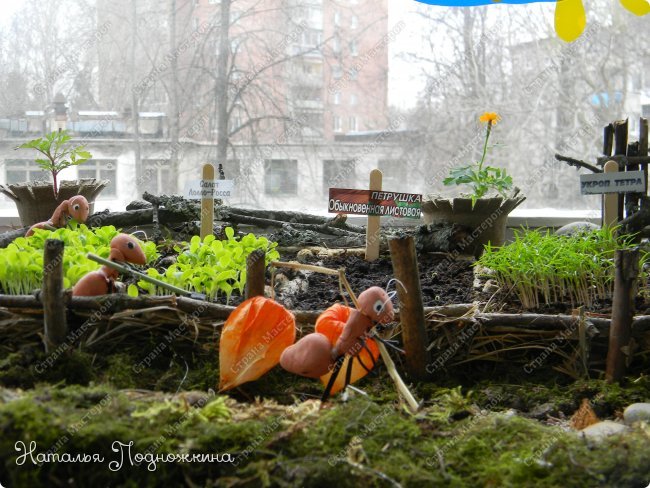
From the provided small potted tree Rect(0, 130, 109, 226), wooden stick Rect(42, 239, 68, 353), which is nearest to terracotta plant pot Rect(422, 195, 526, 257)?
small potted tree Rect(0, 130, 109, 226)

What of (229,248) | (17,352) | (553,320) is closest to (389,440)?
(553,320)

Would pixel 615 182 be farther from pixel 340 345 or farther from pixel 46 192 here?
pixel 46 192

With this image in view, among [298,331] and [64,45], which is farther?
[64,45]

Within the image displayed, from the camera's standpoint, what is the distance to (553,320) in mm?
1215

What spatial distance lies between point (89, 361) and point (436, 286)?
2.92ft

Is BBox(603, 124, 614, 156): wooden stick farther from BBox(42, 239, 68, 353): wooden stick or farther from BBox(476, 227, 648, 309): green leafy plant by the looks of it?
BBox(42, 239, 68, 353): wooden stick

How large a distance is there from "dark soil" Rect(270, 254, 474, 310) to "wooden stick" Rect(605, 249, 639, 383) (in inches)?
15.8

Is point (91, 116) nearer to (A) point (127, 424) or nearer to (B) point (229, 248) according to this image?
(B) point (229, 248)

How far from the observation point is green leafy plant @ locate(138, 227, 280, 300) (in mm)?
1404

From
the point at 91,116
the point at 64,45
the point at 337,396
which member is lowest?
the point at 337,396

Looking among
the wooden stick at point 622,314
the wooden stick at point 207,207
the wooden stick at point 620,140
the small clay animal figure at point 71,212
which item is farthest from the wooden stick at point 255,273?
the wooden stick at point 620,140

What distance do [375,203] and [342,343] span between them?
3.08ft

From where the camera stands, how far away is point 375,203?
1.87 meters

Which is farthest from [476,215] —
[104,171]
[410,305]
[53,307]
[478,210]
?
[104,171]
